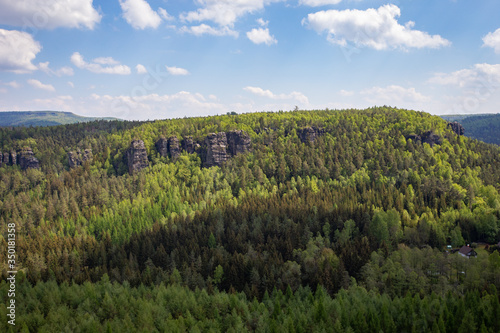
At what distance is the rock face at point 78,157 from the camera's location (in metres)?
183

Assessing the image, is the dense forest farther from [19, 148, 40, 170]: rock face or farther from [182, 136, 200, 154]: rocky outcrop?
[19, 148, 40, 170]: rock face

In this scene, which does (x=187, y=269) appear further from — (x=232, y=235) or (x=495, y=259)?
(x=495, y=259)

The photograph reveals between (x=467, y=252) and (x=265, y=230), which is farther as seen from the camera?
(x=265, y=230)

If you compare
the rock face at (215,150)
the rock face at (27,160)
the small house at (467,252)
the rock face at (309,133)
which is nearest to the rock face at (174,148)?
the rock face at (215,150)

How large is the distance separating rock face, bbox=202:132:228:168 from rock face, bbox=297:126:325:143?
44.4 metres

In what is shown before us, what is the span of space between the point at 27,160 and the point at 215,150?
106662 millimetres

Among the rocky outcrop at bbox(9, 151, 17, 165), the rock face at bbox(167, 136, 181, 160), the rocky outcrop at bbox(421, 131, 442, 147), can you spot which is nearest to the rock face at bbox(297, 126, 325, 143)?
the rocky outcrop at bbox(421, 131, 442, 147)

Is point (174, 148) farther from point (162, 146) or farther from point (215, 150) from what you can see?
point (215, 150)

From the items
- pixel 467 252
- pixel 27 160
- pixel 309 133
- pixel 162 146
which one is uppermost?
pixel 309 133

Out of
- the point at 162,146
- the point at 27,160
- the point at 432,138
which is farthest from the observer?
the point at 162,146

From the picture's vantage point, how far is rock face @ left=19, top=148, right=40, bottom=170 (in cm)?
17798

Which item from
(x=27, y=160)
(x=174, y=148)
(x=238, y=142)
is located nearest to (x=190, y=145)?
(x=174, y=148)

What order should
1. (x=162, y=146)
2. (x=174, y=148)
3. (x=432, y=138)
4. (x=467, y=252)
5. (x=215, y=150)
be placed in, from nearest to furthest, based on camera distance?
(x=467, y=252) → (x=432, y=138) → (x=215, y=150) → (x=174, y=148) → (x=162, y=146)

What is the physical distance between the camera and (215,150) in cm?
16900
